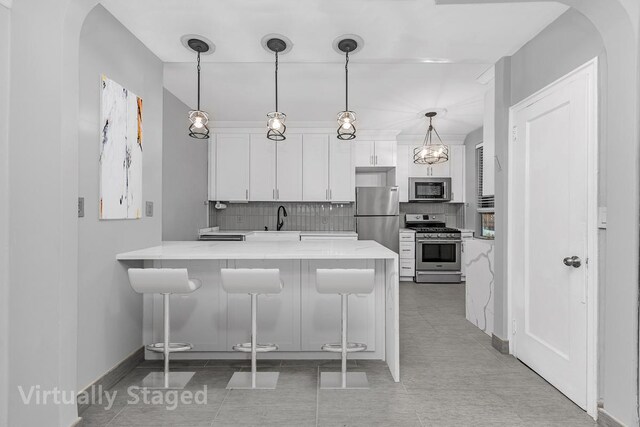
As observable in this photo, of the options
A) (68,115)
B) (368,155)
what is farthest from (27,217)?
(368,155)

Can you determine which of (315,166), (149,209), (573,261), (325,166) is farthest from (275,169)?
(573,261)

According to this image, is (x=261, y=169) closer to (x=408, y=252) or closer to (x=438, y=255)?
(x=408, y=252)

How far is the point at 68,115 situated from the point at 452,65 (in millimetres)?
3054

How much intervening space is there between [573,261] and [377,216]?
382 centimetres

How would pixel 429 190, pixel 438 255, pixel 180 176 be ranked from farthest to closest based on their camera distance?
pixel 429 190 → pixel 438 255 → pixel 180 176

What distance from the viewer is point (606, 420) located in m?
1.94

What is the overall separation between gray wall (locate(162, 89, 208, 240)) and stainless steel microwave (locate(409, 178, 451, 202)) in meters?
3.54

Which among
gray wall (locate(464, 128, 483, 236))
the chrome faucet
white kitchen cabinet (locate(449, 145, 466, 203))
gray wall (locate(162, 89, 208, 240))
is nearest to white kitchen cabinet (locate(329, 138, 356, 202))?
the chrome faucet

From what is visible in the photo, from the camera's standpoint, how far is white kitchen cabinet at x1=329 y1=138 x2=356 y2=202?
5.64m

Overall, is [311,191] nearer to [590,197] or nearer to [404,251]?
[404,251]

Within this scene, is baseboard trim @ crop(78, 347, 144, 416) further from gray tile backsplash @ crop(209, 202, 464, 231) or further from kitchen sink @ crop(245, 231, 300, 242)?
gray tile backsplash @ crop(209, 202, 464, 231)

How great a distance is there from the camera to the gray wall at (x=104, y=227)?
86.9 inches

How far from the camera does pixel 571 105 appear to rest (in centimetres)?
233

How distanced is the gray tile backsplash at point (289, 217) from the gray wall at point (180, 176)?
0.63m
